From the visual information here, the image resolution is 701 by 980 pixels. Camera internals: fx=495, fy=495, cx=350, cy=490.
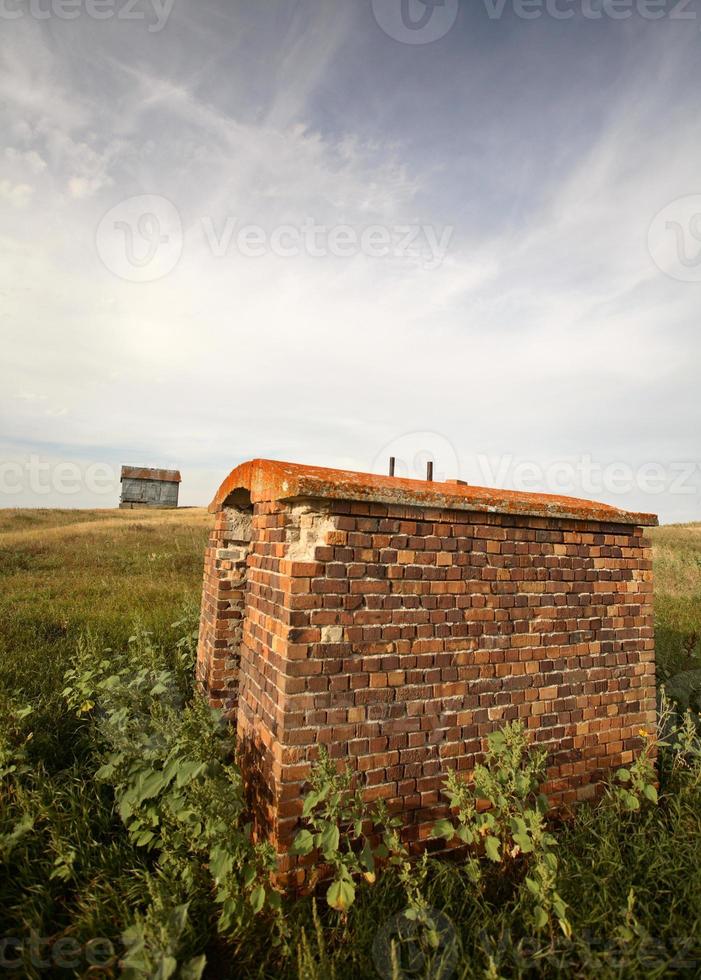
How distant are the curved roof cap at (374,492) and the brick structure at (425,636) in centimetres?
1

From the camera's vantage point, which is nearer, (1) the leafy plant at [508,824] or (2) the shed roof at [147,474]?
(1) the leafy plant at [508,824]

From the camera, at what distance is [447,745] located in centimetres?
300

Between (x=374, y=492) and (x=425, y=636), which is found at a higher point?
(x=374, y=492)

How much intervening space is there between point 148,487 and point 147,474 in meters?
0.86

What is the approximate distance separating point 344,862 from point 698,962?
5.45 ft

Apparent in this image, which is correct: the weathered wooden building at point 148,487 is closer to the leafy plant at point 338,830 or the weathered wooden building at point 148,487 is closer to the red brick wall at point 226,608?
the red brick wall at point 226,608

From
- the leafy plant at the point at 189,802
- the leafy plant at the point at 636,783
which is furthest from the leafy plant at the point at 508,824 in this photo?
the leafy plant at the point at 189,802

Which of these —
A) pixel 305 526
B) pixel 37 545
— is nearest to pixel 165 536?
pixel 37 545

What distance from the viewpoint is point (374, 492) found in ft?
9.21

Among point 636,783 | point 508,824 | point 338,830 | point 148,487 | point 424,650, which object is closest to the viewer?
point 338,830

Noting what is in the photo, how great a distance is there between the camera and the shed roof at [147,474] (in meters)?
31.2

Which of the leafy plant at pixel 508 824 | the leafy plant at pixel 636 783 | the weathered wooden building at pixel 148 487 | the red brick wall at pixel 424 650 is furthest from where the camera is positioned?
the weathered wooden building at pixel 148 487

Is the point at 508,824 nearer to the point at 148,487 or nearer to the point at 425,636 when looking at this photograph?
the point at 425,636

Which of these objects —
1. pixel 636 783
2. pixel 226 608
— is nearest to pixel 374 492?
pixel 226 608
